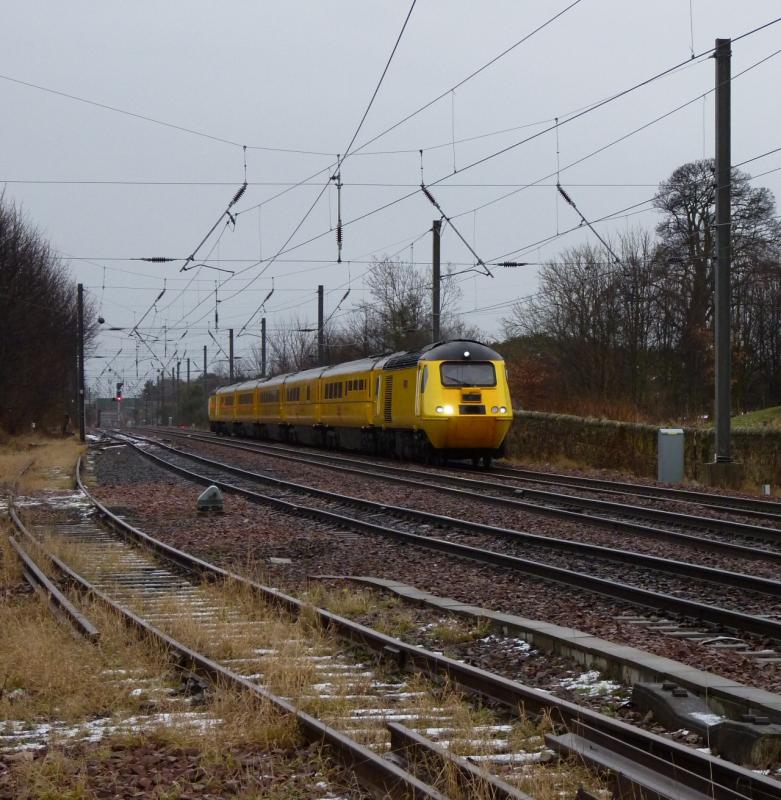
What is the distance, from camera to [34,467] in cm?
3219

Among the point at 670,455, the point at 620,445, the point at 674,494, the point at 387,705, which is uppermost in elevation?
the point at 620,445

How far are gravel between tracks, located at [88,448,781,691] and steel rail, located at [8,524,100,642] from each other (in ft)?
6.35

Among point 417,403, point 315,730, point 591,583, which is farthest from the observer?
point 417,403

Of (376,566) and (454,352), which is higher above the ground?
(454,352)

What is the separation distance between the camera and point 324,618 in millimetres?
8484

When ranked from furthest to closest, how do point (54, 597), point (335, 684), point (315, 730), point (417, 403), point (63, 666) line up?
point (417, 403) → point (54, 597) → point (63, 666) → point (335, 684) → point (315, 730)

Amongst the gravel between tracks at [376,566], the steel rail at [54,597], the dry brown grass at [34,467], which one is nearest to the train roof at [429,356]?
the gravel between tracks at [376,566]

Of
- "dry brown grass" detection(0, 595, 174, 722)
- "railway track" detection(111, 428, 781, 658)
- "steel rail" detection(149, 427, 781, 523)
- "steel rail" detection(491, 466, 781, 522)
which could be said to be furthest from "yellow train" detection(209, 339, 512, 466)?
"dry brown grass" detection(0, 595, 174, 722)

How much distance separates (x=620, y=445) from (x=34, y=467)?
16155 millimetres

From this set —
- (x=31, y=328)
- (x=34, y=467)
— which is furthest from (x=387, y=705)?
(x=31, y=328)

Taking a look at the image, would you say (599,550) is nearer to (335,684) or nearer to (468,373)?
(335,684)

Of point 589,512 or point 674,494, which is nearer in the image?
point 589,512

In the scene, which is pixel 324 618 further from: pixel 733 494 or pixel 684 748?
pixel 733 494

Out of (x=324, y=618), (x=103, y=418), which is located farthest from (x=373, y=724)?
(x=103, y=418)
